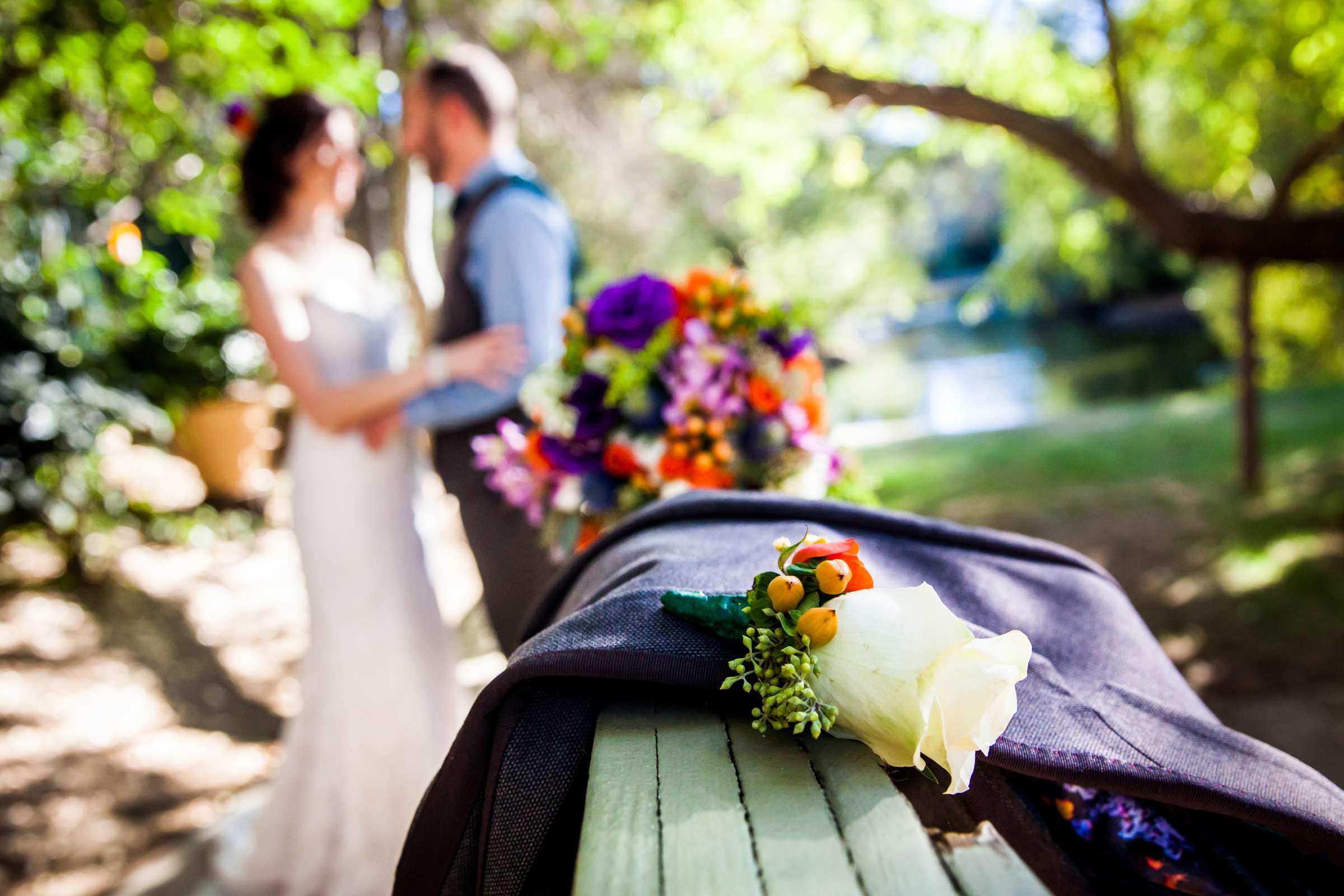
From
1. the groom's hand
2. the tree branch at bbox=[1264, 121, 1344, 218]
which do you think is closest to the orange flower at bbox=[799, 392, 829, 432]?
the groom's hand

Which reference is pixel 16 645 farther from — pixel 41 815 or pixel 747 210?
pixel 747 210

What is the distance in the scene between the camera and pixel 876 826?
781 millimetres

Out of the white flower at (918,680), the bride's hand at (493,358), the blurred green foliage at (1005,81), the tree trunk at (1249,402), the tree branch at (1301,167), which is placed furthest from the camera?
the tree trunk at (1249,402)

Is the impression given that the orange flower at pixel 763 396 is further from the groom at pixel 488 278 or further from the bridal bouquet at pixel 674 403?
the groom at pixel 488 278

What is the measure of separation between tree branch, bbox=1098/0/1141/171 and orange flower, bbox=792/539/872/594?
476 cm

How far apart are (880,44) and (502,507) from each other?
197 inches

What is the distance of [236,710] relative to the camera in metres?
5.17

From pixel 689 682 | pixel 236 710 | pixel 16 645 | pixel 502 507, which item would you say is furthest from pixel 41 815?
pixel 689 682

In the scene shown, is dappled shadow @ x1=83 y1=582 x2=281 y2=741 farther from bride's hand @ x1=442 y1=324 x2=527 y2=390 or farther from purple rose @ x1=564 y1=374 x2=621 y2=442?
purple rose @ x1=564 y1=374 x2=621 y2=442

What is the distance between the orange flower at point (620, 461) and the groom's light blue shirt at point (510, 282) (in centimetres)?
76

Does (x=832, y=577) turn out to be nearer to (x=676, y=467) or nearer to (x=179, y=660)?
(x=676, y=467)

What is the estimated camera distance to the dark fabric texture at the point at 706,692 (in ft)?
2.92

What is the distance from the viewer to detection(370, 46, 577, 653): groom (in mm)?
2619

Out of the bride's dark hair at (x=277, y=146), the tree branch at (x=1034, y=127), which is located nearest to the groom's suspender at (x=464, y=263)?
the bride's dark hair at (x=277, y=146)
